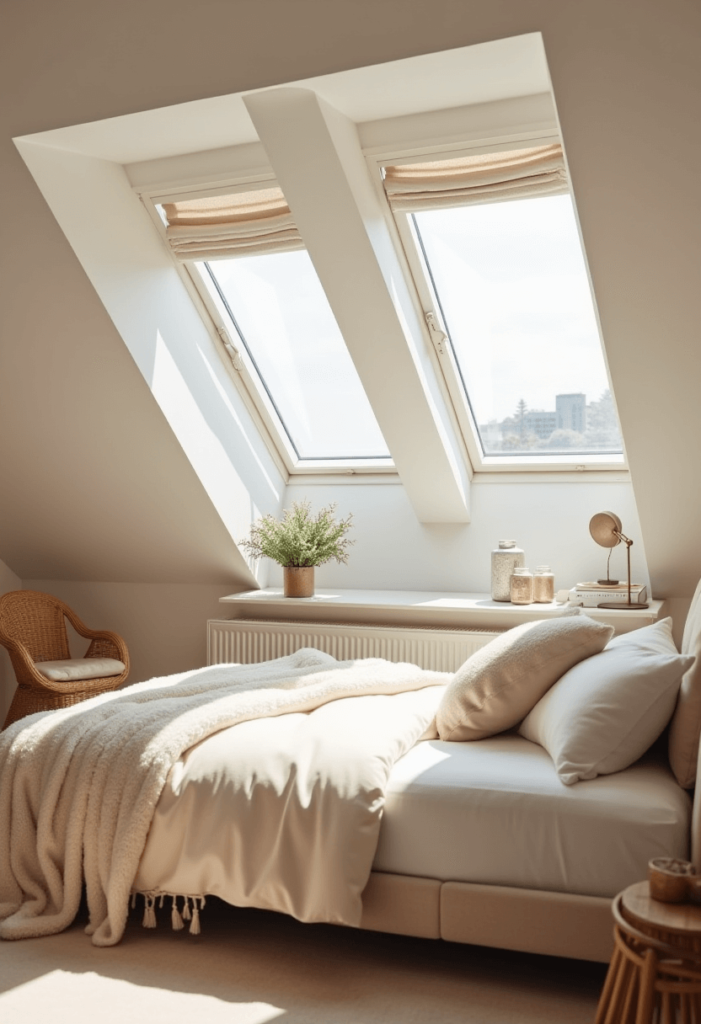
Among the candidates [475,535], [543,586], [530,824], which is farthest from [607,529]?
[530,824]

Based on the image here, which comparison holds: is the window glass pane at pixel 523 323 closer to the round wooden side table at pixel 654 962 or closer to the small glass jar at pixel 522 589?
the small glass jar at pixel 522 589

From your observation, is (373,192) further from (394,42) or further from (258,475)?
(258,475)

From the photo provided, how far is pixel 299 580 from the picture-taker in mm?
4879

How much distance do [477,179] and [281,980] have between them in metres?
2.83

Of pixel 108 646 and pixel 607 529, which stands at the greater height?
pixel 607 529

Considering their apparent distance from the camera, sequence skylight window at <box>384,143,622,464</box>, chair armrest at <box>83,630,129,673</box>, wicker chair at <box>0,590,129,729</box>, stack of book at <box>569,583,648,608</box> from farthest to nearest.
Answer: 1. chair armrest at <box>83,630,129,673</box>
2. wicker chair at <box>0,590,129,729</box>
3. stack of book at <box>569,583,648,608</box>
4. skylight window at <box>384,143,622,464</box>

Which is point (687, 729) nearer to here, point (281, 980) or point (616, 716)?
point (616, 716)

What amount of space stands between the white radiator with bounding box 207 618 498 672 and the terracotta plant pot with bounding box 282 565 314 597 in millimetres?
162

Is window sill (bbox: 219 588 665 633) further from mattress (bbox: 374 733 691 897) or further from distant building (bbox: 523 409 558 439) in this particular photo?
mattress (bbox: 374 733 691 897)

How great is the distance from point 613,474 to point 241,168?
7.07 ft

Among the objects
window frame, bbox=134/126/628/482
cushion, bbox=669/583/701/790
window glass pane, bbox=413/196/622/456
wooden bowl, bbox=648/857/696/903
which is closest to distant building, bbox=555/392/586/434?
window glass pane, bbox=413/196/622/456

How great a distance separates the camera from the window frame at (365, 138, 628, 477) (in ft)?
11.9

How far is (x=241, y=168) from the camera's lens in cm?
394

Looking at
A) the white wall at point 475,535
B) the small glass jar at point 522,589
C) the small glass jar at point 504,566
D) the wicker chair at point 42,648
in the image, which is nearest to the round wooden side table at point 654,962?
the small glass jar at point 522,589
